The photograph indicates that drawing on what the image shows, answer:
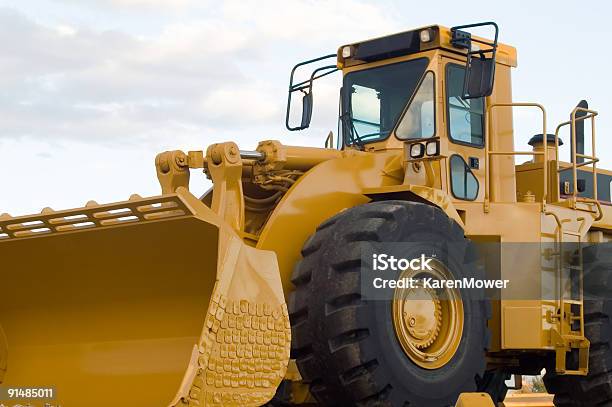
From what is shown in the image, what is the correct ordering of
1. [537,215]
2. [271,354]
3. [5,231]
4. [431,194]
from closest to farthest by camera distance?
1. [271,354]
2. [5,231]
3. [431,194]
4. [537,215]

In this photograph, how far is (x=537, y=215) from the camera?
33.5ft

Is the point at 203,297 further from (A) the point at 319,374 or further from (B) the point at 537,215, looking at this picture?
(B) the point at 537,215

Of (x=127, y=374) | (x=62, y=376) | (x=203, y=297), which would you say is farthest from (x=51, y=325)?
(x=203, y=297)

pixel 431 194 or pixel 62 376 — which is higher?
pixel 431 194

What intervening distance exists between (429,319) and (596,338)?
233 cm

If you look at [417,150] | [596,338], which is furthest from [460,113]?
[596,338]

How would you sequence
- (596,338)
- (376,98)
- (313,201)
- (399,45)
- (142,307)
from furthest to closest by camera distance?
(376,98) → (399,45) → (596,338) → (313,201) → (142,307)

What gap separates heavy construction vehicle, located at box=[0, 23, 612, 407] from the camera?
25.3 feet

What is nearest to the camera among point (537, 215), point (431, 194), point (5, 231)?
point (5, 231)

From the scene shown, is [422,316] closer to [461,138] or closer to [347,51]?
[461,138]

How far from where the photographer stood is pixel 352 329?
8.04 metres

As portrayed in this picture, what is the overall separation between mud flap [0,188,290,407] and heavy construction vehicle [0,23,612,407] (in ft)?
0.05

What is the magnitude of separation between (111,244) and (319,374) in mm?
1834

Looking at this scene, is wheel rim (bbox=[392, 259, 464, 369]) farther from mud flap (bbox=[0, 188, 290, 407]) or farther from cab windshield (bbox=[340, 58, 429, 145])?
cab windshield (bbox=[340, 58, 429, 145])
